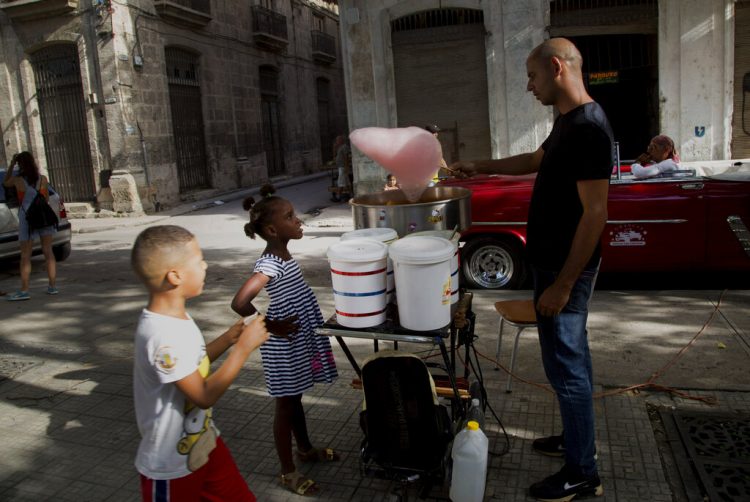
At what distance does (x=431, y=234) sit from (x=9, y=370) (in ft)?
12.9

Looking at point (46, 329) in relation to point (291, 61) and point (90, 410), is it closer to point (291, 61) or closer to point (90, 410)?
point (90, 410)

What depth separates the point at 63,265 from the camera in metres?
9.71

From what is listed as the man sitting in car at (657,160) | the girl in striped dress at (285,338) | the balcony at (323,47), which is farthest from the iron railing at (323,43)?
the girl in striped dress at (285,338)

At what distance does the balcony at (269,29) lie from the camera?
20859 millimetres

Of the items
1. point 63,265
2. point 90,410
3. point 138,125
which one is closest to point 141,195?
point 138,125

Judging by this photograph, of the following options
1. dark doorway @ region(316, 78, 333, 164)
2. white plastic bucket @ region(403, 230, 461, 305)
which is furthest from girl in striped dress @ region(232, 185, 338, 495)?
dark doorway @ region(316, 78, 333, 164)

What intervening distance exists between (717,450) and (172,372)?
287cm

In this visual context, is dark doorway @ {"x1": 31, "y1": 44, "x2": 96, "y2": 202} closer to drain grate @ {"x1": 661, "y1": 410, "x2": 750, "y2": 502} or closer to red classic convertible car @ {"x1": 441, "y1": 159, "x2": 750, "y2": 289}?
red classic convertible car @ {"x1": 441, "y1": 159, "x2": 750, "y2": 289}

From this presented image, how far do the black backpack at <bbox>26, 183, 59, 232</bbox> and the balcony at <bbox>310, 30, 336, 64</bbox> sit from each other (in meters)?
19.8

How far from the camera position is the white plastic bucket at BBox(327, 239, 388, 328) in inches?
115

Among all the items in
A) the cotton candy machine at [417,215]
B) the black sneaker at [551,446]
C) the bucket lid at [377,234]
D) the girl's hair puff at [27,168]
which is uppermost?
the girl's hair puff at [27,168]

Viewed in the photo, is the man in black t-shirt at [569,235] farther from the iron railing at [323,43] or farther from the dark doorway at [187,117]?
the iron railing at [323,43]

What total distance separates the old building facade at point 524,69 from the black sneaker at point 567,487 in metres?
9.62

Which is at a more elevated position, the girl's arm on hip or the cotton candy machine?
the cotton candy machine
